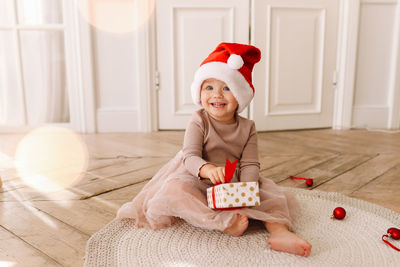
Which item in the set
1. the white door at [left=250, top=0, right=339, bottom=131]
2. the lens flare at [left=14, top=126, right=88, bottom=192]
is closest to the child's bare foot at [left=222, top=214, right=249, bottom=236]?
the lens flare at [left=14, top=126, right=88, bottom=192]

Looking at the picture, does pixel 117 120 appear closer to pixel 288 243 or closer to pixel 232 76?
pixel 232 76

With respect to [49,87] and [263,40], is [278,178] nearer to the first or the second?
[263,40]

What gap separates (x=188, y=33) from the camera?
6.86 ft

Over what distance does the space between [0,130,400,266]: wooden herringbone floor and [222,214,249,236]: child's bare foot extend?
0.34 meters

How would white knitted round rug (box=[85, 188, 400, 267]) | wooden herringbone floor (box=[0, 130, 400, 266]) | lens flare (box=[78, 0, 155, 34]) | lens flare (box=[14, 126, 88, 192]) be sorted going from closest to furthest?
white knitted round rug (box=[85, 188, 400, 267]), wooden herringbone floor (box=[0, 130, 400, 266]), lens flare (box=[14, 126, 88, 192]), lens flare (box=[78, 0, 155, 34])

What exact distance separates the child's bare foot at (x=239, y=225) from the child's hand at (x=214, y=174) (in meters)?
0.09

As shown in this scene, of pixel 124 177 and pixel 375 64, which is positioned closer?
pixel 124 177

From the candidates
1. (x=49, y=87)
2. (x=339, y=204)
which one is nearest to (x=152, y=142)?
(x=49, y=87)

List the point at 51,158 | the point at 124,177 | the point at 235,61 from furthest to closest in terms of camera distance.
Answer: the point at 51,158
the point at 124,177
the point at 235,61

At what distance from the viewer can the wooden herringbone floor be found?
854 mm

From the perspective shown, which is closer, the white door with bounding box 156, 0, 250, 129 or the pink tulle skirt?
the pink tulle skirt

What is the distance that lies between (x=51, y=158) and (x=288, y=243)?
1.21 m

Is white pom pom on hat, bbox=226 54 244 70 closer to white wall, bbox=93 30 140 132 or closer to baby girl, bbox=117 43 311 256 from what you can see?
baby girl, bbox=117 43 311 256

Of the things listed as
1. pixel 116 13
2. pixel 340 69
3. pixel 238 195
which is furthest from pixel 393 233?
pixel 116 13
